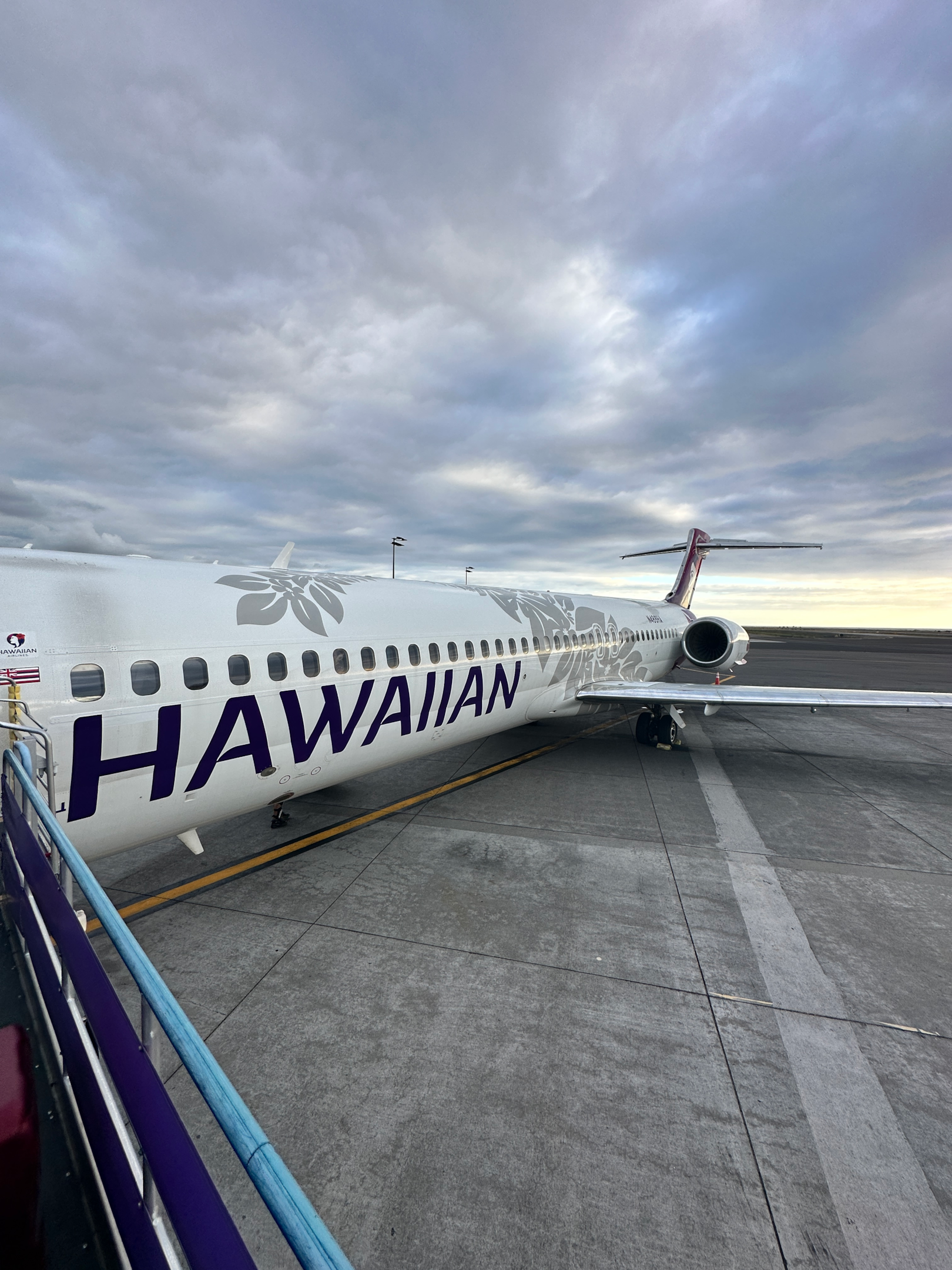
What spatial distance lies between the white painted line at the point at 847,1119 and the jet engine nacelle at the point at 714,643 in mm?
11391

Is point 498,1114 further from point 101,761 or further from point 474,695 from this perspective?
point 474,695

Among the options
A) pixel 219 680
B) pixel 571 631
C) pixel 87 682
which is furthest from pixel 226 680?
pixel 571 631

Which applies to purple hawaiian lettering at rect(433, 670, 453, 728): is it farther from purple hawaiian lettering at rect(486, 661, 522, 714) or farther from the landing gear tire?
the landing gear tire

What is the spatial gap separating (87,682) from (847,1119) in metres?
6.24

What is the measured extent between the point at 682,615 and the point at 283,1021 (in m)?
17.7

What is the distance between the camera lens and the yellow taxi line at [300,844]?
5.84 metres

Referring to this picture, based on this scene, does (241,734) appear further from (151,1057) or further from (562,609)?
(562,609)

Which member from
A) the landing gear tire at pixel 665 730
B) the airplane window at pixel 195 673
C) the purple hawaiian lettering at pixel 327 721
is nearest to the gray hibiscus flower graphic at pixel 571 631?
the landing gear tire at pixel 665 730

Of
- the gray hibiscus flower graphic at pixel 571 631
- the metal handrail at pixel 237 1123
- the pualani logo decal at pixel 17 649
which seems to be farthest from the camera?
the gray hibiscus flower graphic at pixel 571 631

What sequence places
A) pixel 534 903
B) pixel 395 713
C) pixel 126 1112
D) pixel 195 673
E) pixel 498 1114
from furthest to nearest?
pixel 395 713, pixel 534 903, pixel 195 673, pixel 498 1114, pixel 126 1112

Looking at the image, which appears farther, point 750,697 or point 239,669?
point 750,697

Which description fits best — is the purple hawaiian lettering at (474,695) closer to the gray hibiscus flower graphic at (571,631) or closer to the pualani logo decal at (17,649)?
the gray hibiscus flower graphic at (571,631)

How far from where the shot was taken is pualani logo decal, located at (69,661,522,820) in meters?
4.39

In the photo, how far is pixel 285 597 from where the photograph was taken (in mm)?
6363
